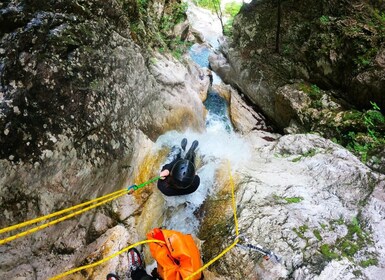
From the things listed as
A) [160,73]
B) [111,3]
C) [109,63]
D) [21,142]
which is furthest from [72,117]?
[160,73]

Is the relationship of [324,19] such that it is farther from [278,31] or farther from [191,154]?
[191,154]

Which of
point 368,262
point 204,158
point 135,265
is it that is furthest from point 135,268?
point 368,262

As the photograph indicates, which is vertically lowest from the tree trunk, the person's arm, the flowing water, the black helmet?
the flowing water

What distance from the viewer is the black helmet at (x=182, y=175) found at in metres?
4.85

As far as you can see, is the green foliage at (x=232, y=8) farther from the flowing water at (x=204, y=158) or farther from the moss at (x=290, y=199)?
the moss at (x=290, y=199)

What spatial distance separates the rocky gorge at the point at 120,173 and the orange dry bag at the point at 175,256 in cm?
66

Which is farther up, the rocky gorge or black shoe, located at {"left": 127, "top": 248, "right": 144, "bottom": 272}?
the rocky gorge

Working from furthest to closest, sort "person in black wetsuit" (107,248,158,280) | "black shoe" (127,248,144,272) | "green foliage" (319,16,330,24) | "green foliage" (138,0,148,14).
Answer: "green foliage" (319,16,330,24)
"green foliage" (138,0,148,14)
"black shoe" (127,248,144,272)
"person in black wetsuit" (107,248,158,280)

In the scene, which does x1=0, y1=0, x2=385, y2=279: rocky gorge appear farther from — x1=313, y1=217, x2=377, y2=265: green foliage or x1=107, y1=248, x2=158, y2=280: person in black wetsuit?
x1=107, y1=248, x2=158, y2=280: person in black wetsuit

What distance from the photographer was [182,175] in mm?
4852

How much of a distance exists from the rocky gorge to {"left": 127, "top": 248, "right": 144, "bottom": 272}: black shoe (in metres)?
0.26

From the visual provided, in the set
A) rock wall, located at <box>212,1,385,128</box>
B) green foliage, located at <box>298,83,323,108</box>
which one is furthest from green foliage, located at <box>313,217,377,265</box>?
green foliage, located at <box>298,83,323,108</box>

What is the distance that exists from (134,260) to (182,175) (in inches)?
64.9

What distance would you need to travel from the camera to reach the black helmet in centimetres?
485
